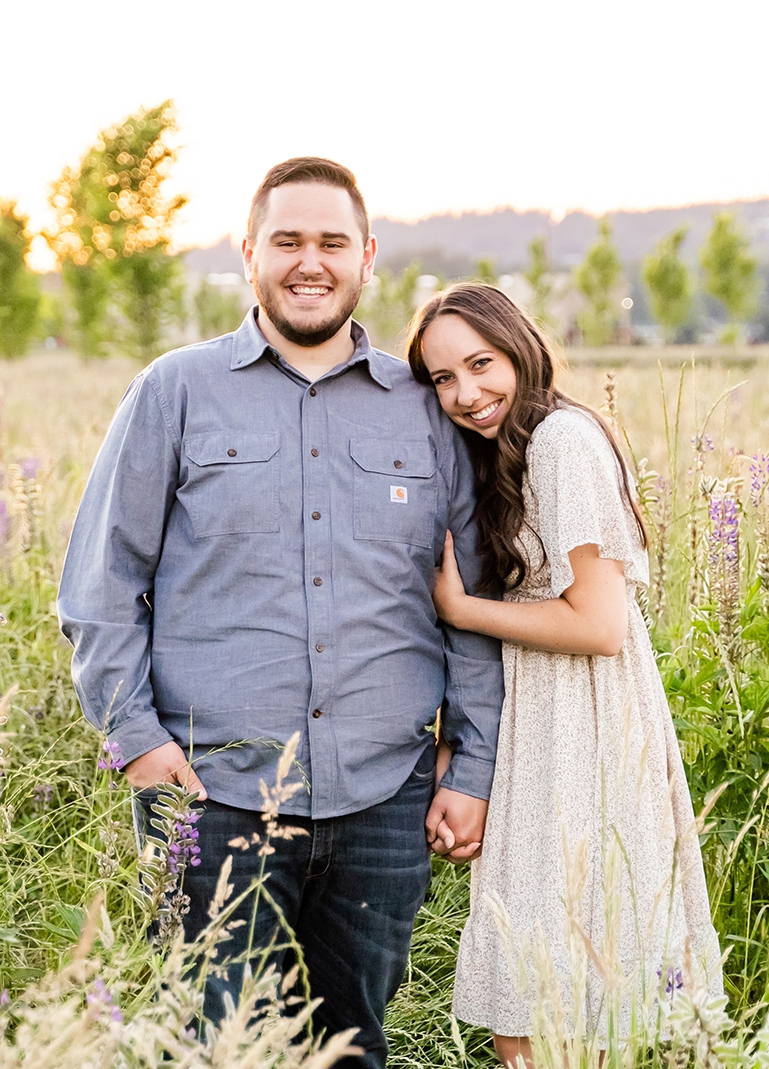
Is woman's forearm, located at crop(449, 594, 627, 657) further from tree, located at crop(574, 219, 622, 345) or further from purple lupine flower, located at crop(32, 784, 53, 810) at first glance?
tree, located at crop(574, 219, 622, 345)

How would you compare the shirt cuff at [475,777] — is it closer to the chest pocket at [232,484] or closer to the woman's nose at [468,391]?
the chest pocket at [232,484]

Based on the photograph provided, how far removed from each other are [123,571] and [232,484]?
0.33 meters

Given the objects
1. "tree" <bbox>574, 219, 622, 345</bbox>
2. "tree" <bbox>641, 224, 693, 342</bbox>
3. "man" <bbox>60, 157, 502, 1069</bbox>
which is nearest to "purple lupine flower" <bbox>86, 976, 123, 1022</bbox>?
"man" <bbox>60, 157, 502, 1069</bbox>

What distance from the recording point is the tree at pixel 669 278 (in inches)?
1204

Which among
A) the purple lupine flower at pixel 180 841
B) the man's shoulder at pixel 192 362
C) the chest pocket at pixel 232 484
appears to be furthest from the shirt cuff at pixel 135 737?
the man's shoulder at pixel 192 362

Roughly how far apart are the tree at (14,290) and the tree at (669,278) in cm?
1859

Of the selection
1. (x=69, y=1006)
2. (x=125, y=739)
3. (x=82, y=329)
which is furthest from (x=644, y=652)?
(x=82, y=329)

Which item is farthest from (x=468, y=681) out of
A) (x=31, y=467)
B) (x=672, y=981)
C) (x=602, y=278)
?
(x=602, y=278)

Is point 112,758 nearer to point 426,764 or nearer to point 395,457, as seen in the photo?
point 426,764

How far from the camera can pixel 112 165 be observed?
57.8 feet

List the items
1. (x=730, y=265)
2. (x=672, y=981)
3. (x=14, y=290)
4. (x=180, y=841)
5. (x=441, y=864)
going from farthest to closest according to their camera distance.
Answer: (x=730, y=265), (x=14, y=290), (x=441, y=864), (x=180, y=841), (x=672, y=981)

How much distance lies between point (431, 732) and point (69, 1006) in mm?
1618

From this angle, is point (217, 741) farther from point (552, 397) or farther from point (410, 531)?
point (552, 397)

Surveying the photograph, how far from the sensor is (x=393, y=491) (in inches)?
97.9
